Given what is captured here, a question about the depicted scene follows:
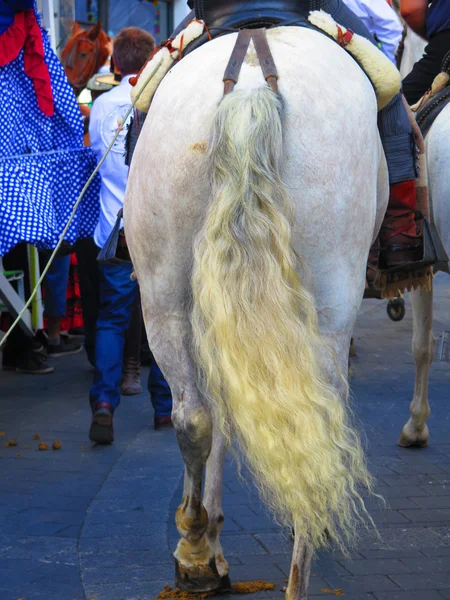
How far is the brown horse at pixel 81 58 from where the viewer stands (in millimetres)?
7527

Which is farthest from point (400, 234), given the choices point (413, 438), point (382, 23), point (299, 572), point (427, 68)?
point (382, 23)

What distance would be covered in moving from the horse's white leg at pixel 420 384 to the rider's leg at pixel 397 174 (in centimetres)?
177

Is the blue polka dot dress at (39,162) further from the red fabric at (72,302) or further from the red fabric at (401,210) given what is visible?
the red fabric at (72,302)

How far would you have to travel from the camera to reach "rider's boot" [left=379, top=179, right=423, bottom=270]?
3512 millimetres

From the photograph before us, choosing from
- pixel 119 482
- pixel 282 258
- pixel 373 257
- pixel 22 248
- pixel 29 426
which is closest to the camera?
pixel 282 258

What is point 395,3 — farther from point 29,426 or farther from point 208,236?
point 208,236

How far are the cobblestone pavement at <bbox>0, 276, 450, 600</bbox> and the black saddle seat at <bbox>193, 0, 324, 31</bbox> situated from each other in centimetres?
154

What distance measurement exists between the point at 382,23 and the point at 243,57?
398 cm

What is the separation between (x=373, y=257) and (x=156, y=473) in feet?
6.32

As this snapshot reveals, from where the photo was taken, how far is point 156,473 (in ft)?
16.3

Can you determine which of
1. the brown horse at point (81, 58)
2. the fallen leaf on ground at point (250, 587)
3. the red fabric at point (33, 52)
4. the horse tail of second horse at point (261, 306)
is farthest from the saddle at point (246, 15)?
the brown horse at point (81, 58)

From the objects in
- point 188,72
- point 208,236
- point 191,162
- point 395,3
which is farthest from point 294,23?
point 395,3

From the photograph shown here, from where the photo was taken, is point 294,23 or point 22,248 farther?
point 22,248

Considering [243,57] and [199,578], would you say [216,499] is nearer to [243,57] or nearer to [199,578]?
[199,578]
